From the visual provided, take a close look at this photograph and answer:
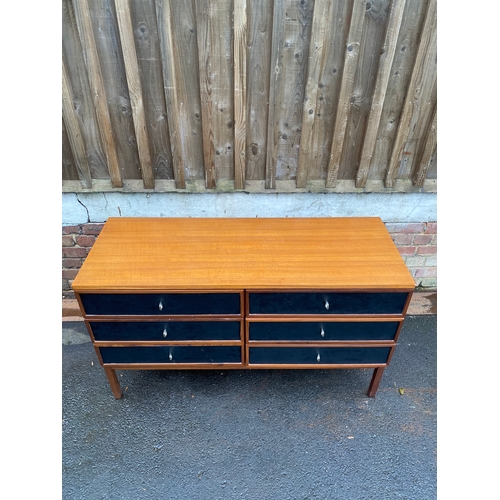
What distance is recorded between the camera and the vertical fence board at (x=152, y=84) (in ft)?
6.31

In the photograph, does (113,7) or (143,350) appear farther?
(143,350)

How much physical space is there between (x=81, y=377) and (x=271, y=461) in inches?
48.2

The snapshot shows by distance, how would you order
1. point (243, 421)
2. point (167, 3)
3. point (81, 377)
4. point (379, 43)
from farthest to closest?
point (81, 377)
point (243, 421)
point (379, 43)
point (167, 3)

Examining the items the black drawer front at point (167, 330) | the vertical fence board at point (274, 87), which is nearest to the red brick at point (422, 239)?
the vertical fence board at point (274, 87)

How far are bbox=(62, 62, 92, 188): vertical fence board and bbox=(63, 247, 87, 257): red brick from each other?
48 cm

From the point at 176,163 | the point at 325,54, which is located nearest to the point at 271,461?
the point at 176,163

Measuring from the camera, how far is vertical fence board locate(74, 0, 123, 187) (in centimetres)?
191

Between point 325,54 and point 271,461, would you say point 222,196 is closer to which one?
point 325,54

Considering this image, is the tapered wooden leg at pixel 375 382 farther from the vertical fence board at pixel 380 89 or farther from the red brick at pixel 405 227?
the vertical fence board at pixel 380 89

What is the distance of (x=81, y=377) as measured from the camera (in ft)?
7.95

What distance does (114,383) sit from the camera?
222 cm

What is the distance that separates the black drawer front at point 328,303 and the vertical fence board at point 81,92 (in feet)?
4.12

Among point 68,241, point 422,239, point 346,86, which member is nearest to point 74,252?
point 68,241

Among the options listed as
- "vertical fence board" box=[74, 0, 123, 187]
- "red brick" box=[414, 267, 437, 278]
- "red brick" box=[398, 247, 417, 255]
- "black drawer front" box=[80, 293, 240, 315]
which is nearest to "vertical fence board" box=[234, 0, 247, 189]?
"vertical fence board" box=[74, 0, 123, 187]
